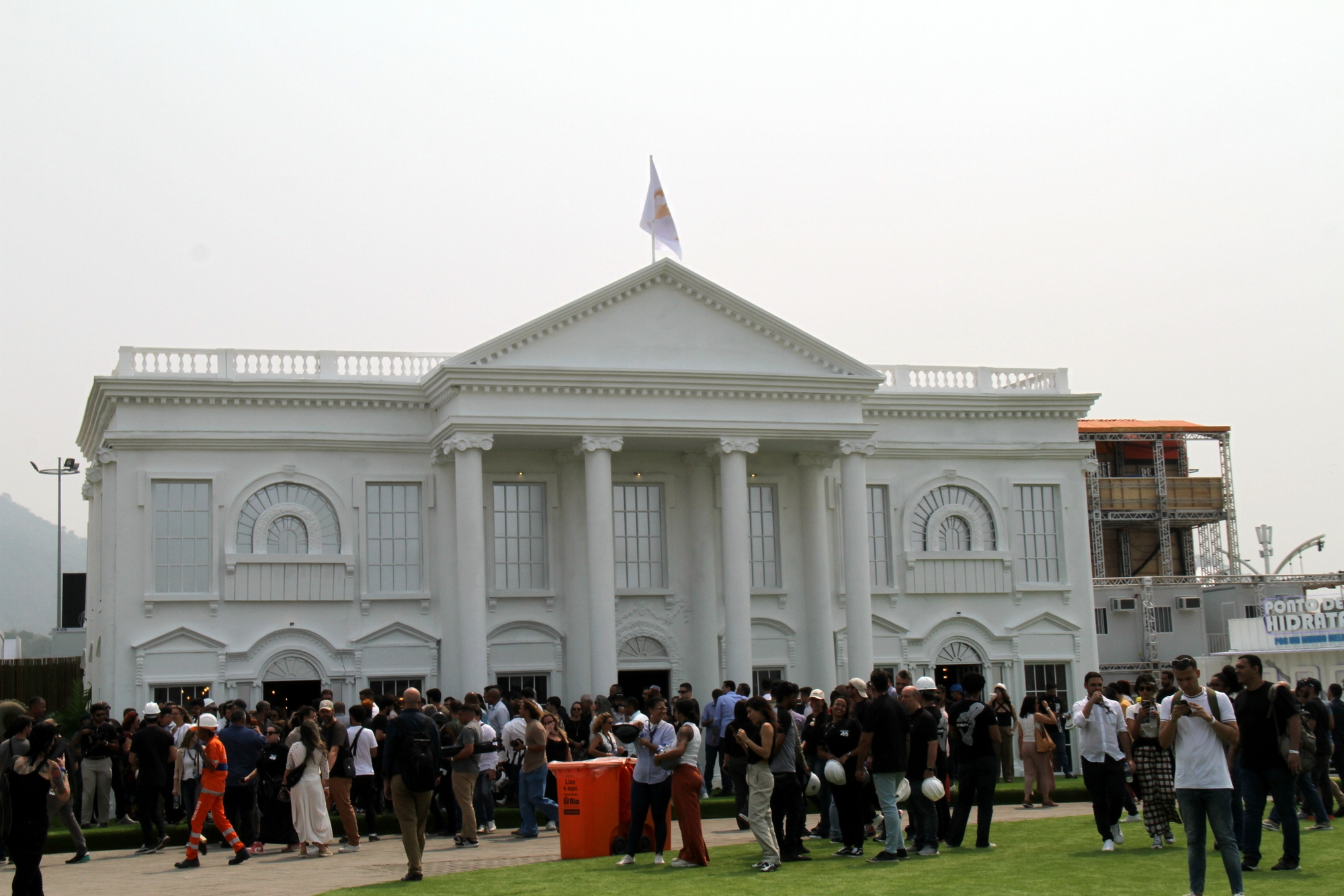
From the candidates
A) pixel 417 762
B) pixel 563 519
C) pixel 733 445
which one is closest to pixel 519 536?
pixel 563 519

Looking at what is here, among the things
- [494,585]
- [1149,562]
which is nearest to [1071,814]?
[494,585]

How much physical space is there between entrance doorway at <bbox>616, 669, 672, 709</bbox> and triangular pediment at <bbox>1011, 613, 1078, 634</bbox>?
8.32m

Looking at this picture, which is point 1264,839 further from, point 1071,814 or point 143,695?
point 143,695

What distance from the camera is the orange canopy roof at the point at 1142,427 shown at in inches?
2479

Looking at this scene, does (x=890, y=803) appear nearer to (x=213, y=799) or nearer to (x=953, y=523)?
(x=213, y=799)

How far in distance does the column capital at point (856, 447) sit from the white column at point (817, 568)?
1.08 meters

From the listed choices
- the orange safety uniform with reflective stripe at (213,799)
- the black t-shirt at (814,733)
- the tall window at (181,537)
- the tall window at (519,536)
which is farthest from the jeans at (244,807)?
the tall window at (519,536)

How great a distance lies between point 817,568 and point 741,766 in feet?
50.1

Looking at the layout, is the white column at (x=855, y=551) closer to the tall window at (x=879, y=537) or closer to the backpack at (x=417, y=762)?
the tall window at (x=879, y=537)

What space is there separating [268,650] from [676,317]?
10444 millimetres

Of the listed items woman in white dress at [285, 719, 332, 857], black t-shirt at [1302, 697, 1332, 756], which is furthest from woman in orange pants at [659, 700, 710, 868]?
black t-shirt at [1302, 697, 1332, 756]

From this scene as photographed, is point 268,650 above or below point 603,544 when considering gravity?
below

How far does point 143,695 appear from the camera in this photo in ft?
88.6

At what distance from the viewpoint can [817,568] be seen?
31.1 m
